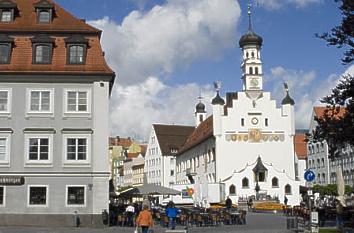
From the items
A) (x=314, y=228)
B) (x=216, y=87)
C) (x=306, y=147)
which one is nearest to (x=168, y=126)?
(x=306, y=147)

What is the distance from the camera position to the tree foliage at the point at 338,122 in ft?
82.0

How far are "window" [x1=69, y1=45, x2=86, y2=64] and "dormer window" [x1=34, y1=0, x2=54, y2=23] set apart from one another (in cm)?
292

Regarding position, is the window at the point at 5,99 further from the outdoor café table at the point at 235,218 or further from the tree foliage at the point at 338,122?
the tree foliage at the point at 338,122

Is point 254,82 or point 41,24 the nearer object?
point 41,24

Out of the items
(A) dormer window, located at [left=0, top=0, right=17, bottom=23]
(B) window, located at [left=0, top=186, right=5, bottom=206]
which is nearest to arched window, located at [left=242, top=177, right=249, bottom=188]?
(A) dormer window, located at [left=0, top=0, right=17, bottom=23]

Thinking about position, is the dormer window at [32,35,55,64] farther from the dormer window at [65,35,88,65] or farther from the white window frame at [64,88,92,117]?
the white window frame at [64,88,92,117]

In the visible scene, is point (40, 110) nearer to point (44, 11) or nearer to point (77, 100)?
point (77, 100)

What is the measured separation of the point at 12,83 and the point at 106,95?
5915 mm

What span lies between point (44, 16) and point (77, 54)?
12.6ft

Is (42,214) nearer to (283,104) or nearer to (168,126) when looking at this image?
(283,104)

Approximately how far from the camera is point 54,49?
127ft

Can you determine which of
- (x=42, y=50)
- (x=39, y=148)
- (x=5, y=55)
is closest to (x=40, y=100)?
(x=39, y=148)

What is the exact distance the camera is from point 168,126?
128625 millimetres

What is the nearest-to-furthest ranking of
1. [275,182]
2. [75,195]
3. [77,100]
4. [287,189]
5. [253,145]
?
[75,195] < [77,100] < [275,182] < [287,189] < [253,145]
